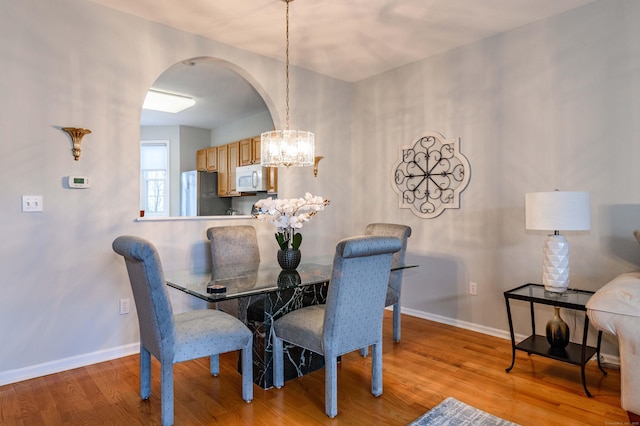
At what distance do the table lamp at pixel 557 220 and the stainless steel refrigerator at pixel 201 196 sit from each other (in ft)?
16.3

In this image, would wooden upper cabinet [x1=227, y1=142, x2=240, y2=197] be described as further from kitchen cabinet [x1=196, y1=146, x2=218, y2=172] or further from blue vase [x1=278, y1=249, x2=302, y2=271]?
blue vase [x1=278, y1=249, x2=302, y2=271]

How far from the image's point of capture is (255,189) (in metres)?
5.49

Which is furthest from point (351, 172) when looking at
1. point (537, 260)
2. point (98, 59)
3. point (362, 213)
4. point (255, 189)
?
point (98, 59)

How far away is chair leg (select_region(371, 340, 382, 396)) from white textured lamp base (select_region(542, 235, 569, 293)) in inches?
51.7

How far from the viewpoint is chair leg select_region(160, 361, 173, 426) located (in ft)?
6.54

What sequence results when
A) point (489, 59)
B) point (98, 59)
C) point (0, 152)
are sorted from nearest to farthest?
1. point (0, 152)
2. point (98, 59)
3. point (489, 59)

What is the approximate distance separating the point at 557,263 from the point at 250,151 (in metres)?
4.30

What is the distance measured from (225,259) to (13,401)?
159cm

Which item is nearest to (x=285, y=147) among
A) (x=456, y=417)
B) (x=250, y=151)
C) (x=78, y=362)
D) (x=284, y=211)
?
(x=284, y=211)

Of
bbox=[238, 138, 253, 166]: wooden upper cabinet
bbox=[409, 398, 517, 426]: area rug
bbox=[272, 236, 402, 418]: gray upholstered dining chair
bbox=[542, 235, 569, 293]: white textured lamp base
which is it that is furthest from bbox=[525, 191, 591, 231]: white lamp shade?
bbox=[238, 138, 253, 166]: wooden upper cabinet

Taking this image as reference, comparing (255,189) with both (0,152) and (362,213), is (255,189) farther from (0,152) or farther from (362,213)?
(0,152)

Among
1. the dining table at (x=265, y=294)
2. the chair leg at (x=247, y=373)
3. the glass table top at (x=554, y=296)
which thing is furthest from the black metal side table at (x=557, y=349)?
the chair leg at (x=247, y=373)

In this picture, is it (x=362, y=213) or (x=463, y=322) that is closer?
(x=463, y=322)

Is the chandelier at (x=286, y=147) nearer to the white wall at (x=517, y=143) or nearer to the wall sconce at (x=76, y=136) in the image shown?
the wall sconce at (x=76, y=136)
